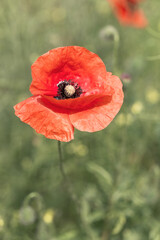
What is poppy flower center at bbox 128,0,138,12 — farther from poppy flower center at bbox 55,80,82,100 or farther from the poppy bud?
poppy flower center at bbox 55,80,82,100

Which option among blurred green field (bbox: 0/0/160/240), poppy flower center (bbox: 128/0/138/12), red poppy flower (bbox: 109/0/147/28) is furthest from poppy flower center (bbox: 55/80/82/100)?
poppy flower center (bbox: 128/0/138/12)

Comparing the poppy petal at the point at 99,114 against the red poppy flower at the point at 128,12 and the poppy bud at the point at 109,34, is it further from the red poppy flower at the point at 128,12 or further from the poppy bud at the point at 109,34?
the red poppy flower at the point at 128,12

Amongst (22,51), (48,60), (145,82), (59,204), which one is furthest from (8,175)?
(145,82)

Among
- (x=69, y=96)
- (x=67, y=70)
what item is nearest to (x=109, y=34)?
(x=67, y=70)

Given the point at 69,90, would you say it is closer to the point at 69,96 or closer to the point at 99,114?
the point at 69,96

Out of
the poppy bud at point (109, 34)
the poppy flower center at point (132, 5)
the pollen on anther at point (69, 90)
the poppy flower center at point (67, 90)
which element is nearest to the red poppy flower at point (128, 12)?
the poppy flower center at point (132, 5)

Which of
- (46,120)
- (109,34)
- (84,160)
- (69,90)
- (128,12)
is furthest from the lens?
(128,12)

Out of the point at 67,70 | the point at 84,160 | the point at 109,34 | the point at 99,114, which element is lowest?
the point at 84,160

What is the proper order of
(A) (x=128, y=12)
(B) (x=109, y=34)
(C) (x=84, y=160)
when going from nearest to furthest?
(B) (x=109, y=34)
(C) (x=84, y=160)
(A) (x=128, y=12)
